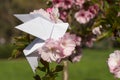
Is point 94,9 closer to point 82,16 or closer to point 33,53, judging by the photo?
point 82,16

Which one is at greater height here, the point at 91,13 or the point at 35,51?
the point at 91,13

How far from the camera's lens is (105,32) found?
8.57 feet

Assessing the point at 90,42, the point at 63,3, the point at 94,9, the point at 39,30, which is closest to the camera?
the point at 39,30

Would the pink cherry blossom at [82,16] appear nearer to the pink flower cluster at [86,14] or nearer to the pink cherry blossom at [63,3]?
the pink flower cluster at [86,14]

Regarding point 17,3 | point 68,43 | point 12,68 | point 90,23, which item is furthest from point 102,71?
point 17,3

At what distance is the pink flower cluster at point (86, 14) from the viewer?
2947 mm

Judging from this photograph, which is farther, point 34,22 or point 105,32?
point 105,32

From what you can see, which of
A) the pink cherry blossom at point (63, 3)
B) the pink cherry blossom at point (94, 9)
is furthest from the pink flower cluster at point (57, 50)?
the pink cherry blossom at point (94, 9)

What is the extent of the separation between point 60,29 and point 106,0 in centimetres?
104

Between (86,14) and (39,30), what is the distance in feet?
4.15

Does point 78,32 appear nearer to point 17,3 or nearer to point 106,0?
point 106,0

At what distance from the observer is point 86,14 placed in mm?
3004

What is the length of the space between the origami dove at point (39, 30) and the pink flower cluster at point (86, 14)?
3.82ft

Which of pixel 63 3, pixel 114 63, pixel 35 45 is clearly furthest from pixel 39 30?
pixel 63 3
